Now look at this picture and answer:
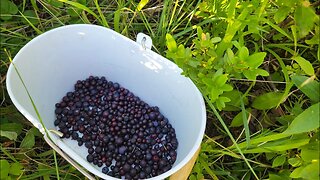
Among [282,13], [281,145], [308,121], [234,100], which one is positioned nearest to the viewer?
[308,121]

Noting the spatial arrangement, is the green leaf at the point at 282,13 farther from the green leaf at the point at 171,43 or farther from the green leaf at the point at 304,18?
the green leaf at the point at 171,43

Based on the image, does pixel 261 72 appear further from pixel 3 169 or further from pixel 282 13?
pixel 3 169

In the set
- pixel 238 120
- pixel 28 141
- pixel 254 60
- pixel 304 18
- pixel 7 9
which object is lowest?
pixel 28 141

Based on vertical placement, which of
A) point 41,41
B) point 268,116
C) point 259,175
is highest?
point 41,41

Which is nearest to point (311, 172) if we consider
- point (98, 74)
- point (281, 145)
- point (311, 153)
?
point (311, 153)

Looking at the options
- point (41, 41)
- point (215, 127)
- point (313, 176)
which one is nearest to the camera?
point (313, 176)

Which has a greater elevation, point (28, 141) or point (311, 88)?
point (311, 88)

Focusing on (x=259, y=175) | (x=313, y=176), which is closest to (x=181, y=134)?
(x=259, y=175)

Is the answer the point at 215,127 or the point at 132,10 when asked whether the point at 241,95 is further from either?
the point at 132,10
